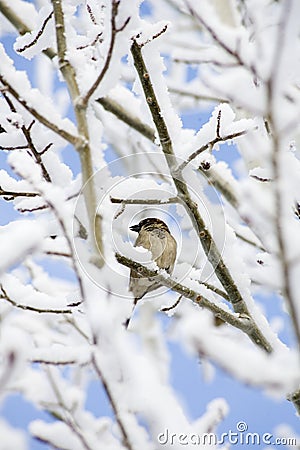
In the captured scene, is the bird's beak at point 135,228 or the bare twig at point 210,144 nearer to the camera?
the bare twig at point 210,144

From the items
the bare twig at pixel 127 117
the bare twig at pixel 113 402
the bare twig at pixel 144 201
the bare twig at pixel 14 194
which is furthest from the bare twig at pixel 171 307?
the bare twig at pixel 127 117

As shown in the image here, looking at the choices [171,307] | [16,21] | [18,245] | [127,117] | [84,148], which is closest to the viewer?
[18,245]

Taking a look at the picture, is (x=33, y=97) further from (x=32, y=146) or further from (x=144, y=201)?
(x=144, y=201)

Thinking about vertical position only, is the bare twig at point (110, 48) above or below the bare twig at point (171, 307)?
above

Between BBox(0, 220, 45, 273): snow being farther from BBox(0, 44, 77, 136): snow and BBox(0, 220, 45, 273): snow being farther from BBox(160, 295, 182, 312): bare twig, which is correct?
BBox(160, 295, 182, 312): bare twig

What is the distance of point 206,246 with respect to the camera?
44.2 inches

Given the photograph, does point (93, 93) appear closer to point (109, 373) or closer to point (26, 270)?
point (109, 373)

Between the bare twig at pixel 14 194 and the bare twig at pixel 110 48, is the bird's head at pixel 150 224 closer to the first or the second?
the bare twig at pixel 14 194

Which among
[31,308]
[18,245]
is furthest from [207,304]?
[18,245]

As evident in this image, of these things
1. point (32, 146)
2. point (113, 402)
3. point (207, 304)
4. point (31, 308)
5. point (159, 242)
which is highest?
point (159, 242)

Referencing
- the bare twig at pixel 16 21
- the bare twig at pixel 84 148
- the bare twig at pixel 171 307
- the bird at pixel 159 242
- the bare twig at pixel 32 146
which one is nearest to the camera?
the bare twig at pixel 84 148

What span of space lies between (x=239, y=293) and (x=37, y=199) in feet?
1.57

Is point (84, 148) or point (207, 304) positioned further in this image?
point (207, 304)

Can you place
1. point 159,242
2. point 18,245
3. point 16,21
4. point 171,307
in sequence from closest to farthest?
point 18,245
point 171,307
point 159,242
point 16,21
